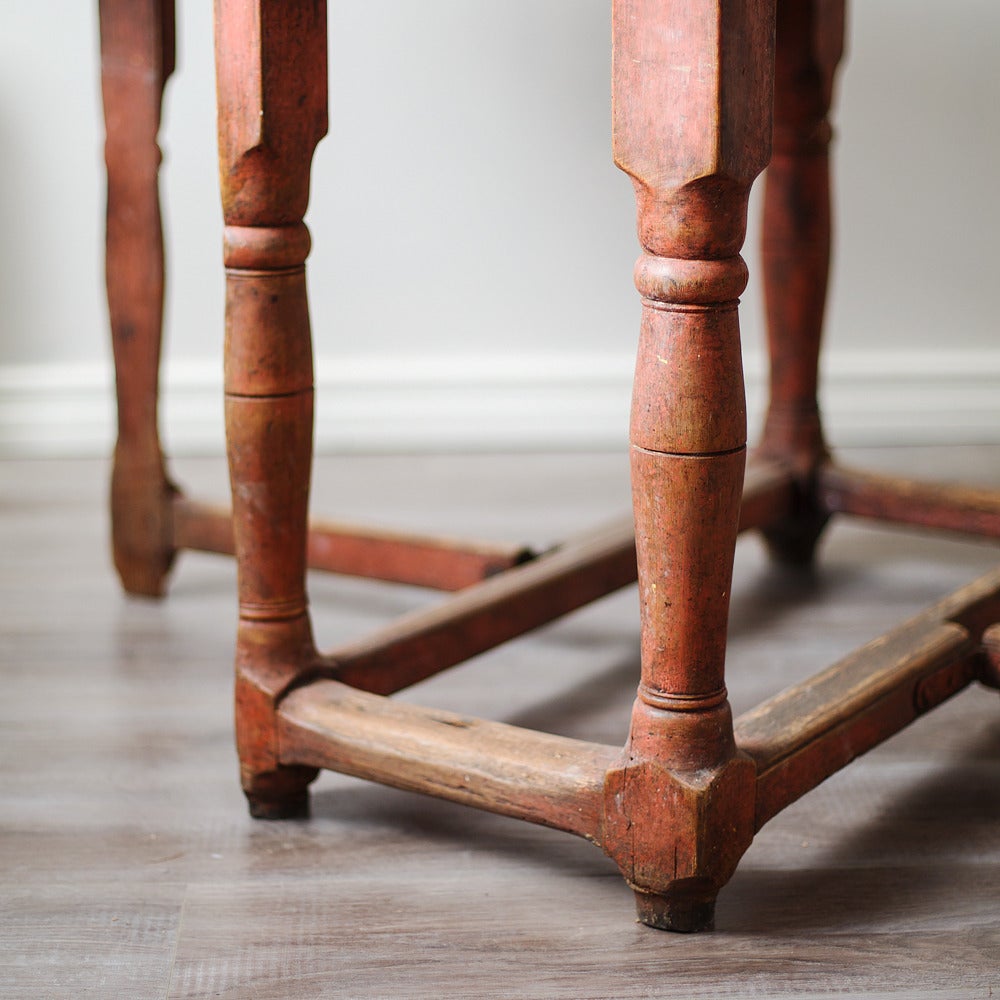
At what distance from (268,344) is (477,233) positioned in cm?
121

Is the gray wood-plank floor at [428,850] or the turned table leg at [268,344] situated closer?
the gray wood-plank floor at [428,850]

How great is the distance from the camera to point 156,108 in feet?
5.13

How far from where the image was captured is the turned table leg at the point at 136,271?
155cm

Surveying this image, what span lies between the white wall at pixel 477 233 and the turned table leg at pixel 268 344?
115 cm

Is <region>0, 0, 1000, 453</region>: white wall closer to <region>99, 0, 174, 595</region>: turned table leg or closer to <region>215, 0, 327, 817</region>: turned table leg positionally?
<region>99, 0, 174, 595</region>: turned table leg

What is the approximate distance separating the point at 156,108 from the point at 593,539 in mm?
608

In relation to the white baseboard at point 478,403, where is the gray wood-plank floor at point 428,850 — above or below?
above

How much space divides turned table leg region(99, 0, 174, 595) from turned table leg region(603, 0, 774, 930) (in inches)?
31.1

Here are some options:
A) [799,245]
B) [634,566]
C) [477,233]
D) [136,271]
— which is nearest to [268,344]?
[634,566]

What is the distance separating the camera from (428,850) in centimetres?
108

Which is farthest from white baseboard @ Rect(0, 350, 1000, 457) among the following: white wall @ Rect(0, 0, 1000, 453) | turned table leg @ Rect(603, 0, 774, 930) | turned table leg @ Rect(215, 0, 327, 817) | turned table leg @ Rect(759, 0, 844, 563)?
turned table leg @ Rect(603, 0, 774, 930)

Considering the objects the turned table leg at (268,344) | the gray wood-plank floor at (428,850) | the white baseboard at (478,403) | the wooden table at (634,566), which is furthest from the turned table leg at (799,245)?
the turned table leg at (268,344)

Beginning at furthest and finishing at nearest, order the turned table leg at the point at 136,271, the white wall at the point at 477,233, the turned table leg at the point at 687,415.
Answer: the white wall at the point at 477,233 → the turned table leg at the point at 136,271 → the turned table leg at the point at 687,415

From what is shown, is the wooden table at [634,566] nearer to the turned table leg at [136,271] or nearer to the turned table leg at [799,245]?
the turned table leg at [136,271]
